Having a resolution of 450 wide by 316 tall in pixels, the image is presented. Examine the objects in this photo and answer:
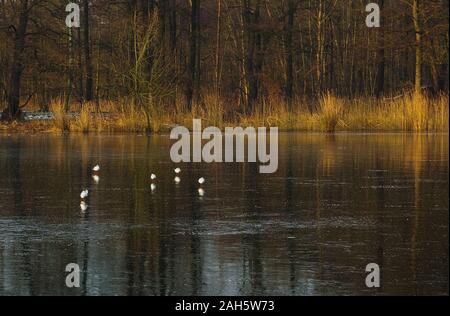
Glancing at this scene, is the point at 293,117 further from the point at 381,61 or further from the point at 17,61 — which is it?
the point at 381,61

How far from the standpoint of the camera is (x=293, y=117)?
125ft

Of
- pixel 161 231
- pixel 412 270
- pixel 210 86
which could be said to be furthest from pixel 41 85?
pixel 412 270

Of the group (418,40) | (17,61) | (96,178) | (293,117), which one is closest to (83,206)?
(96,178)

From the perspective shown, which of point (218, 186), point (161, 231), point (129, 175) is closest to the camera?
point (161, 231)

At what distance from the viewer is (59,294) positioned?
25.9ft

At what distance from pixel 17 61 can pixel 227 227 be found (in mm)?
33463

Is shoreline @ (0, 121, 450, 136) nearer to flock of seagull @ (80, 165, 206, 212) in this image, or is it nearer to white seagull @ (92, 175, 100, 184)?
flock of seagull @ (80, 165, 206, 212)

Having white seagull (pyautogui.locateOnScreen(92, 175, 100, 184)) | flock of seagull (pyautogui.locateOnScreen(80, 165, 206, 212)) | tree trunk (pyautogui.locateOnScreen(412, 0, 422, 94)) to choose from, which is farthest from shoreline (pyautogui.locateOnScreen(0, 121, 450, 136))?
white seagull (pyautogui.locateOnScreen(92, 175, 100, 184))

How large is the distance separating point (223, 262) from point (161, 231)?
7.32 feet

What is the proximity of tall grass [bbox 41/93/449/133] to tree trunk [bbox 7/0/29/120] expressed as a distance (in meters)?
5.27

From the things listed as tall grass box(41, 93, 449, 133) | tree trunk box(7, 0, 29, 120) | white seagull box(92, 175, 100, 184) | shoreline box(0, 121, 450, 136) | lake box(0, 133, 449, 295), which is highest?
tree trunk box(7, 0, 29, 120)

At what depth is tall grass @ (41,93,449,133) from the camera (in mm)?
35625
